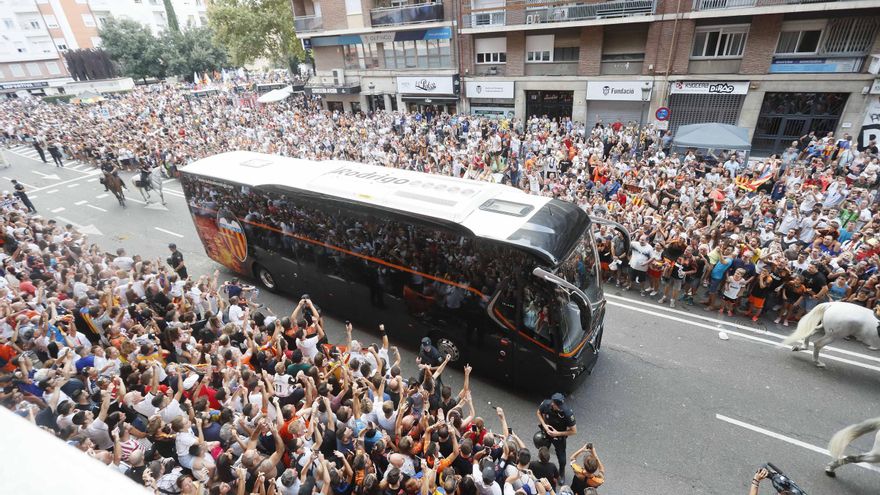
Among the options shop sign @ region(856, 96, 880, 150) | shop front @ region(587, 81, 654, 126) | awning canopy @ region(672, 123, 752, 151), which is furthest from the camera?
shop front @ region(587, 81, 654, 126)

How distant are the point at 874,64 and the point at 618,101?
9138 mm

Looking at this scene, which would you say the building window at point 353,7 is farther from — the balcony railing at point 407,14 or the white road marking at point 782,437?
the white road marking at point 782,437

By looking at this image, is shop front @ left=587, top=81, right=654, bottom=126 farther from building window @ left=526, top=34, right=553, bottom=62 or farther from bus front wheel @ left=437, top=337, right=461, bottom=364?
bus front wheel @ left=437, top=337, right=461, bottom=364

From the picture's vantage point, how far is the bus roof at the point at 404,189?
282 inches

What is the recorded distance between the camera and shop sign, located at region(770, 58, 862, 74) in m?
16.5

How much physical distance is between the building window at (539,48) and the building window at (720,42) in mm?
6864

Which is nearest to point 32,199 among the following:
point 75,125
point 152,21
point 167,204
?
point 167,204

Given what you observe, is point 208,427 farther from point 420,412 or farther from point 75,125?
point 75,125

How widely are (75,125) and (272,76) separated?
2677 centimetres

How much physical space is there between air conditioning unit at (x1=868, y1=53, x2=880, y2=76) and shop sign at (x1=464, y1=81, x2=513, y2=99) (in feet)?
48.5

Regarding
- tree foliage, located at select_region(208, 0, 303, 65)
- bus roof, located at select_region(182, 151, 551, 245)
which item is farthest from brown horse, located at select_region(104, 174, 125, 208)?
tree foliage, located at select_region(208, 0, 303, 65)

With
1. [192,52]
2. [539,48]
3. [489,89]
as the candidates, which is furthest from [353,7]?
[192,52]

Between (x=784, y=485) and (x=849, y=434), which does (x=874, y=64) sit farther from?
(x=784, y=485)

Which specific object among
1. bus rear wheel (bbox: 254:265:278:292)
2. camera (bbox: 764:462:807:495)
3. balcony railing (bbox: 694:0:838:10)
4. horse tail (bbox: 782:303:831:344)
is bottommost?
bus rear wheel (bbox: 254:265:278:292)
